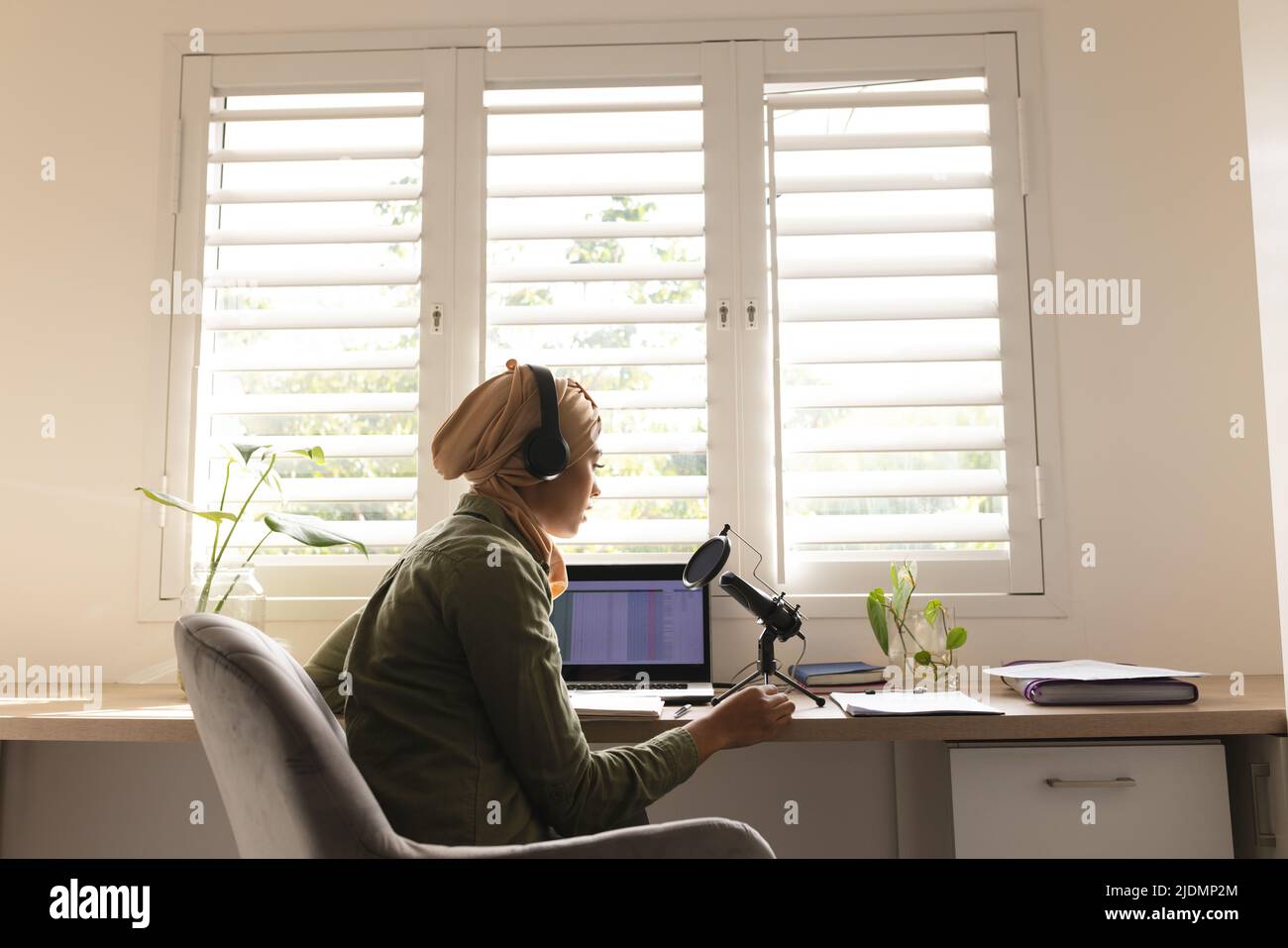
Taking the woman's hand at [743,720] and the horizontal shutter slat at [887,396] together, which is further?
the horizontal shutter slat at [887,396]

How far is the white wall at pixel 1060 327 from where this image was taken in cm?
214

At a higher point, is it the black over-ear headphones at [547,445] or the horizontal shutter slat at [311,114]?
the horizontal shutter slat at [311,114]

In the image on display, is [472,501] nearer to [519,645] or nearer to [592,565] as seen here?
[519,645]

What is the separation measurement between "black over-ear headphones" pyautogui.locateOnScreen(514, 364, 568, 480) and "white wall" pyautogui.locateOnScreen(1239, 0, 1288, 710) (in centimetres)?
102

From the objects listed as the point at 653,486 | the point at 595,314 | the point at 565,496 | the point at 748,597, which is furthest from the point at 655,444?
the point at 565,496

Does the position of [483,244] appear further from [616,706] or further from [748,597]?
[616,706]

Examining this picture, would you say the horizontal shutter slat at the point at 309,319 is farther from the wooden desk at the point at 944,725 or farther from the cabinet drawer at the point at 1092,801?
the cabinet drawer at the point at 1092,801

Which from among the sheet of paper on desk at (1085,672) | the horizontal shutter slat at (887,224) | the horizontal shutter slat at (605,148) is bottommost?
the sheet of paper on desk at (1085,672)

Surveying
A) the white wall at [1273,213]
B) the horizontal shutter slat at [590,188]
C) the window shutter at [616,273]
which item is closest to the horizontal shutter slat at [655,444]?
the window shutter at [616,273]

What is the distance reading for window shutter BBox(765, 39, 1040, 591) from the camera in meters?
2.18

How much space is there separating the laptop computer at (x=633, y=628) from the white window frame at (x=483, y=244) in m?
0.15

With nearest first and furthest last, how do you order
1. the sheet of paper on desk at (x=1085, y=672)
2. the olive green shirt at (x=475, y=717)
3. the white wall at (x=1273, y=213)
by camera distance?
the olive green shirt at (x=475, y=717), the white wall at (x=1273, y=213), the sheet of paper on desk at (x=1085, y=672)
